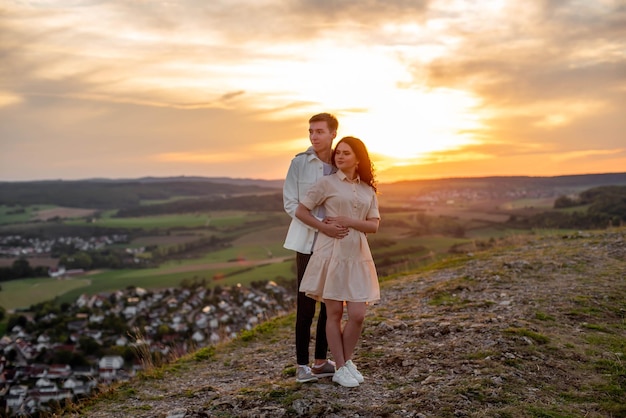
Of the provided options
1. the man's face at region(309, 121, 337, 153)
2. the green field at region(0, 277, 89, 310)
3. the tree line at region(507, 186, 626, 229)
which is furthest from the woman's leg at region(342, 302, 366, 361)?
the green field at region(0, 277, 89, 310)

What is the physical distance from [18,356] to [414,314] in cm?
2722

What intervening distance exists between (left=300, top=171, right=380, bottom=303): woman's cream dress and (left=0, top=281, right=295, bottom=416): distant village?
47.0 ft

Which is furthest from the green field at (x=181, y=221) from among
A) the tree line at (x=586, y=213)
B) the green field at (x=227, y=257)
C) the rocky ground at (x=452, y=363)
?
the rocky ground at (x=452, y=363)

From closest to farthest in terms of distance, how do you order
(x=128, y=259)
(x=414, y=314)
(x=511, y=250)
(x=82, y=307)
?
(x=414, y=314), (x=511, y=250), (x=82, y=307), (x=128, y=259)

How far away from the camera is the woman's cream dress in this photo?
480 cm

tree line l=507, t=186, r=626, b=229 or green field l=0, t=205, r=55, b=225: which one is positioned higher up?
tree line l=507, t=186, r=626, b=229

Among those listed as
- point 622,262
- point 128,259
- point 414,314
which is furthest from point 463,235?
point 128,259

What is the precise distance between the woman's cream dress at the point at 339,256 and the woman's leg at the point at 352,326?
0.34ft

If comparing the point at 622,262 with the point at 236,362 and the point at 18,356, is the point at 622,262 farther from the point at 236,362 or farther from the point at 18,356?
the point at 18,356

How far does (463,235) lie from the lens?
39.6m

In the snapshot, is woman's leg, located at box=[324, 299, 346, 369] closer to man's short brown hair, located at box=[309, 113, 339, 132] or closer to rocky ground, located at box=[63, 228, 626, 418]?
rocky ground, located at box=[63, 228, 626, 418]

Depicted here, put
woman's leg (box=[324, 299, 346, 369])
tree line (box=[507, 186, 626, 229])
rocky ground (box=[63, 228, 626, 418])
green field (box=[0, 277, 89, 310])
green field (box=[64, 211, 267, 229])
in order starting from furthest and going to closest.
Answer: green field (box=[64, 211, 267, 229]), green field (box=[0, 277, 89, 310]), tree line (box=[507, 186, 626, 229]), woman's leg (box=[324, 299, 346, 369]), rocky ground (box=[63, 228, 626, 418])

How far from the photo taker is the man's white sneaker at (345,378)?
511 cm

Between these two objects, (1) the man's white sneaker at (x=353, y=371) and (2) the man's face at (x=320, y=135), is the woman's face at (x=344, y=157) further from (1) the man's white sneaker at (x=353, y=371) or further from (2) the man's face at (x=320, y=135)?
(1) the man's white sneaker at (x=353, y=371)
